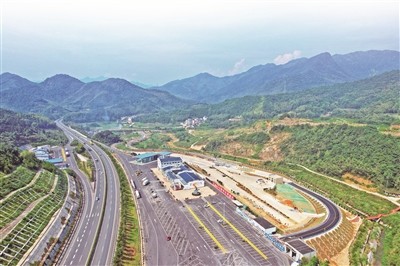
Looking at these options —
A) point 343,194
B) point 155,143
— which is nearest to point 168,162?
point 343,194

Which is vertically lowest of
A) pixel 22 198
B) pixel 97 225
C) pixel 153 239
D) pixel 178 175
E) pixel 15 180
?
pixel 153 239

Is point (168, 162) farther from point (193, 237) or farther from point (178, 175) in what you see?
point (193, 237)

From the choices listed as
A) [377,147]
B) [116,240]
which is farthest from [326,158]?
[116,240]

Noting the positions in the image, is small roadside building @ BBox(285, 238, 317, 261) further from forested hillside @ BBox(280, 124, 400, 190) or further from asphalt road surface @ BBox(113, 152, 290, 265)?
forested hillside @ BBox(280, 124, 400, 190)

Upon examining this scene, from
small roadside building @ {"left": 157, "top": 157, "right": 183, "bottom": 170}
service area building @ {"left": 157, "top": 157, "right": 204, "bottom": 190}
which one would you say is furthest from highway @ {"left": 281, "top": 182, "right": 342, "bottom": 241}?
small roadside building @ {"left": 157, "top": 157, "right": 183, "bottom": 170}

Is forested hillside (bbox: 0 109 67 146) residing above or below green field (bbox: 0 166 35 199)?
above

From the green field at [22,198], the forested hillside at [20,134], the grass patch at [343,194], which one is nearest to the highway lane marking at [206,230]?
the green field at [22,198]

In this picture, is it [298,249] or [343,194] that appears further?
[343,194]
